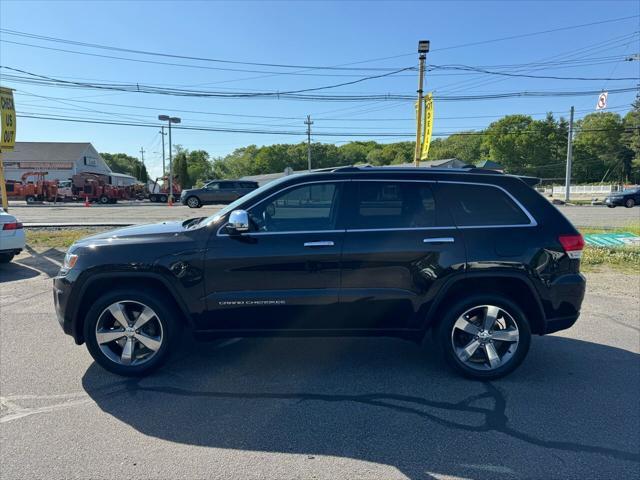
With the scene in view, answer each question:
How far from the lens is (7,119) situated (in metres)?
11.9

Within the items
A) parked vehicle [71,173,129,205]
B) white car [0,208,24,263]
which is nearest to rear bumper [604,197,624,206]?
white car [0,208,24,263]

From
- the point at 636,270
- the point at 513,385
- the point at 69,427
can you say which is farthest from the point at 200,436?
the point at 636,270

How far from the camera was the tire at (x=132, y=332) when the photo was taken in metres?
3.61

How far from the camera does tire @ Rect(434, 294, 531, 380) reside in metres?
3.64

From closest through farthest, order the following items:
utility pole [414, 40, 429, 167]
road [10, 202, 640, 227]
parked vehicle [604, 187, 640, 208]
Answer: utility pole [414, 40, 429, 167], road [10, 202, 640, 227], parked vehicle [604, 187, 640, 208]

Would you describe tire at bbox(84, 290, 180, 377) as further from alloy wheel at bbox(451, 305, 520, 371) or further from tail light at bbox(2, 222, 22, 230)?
tail light at bbox(2, 222, 22, 230)

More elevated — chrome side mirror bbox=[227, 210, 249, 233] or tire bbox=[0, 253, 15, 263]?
chrome side mirror bbox=[227, 210, 249, 233]

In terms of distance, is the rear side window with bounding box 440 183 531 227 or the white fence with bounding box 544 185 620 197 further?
the white fence with bounding box 544 185 620 197

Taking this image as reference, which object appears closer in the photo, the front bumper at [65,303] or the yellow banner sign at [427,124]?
the front bumper at [65,303]

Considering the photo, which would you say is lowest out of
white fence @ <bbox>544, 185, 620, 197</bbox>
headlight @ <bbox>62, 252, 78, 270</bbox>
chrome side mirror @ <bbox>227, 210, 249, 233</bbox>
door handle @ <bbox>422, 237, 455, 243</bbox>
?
headlight @ <bbox>62, 252, 78, 270</bbox>

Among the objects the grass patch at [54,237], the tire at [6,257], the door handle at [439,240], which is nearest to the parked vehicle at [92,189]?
the grass patch at [54,237]

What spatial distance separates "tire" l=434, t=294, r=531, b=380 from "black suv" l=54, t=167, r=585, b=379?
1 centimetres

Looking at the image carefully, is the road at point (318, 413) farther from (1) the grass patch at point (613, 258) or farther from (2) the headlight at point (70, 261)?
(1) the grass patch at point (613, 258)

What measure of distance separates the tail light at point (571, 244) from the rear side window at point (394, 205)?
1179 millimetres
